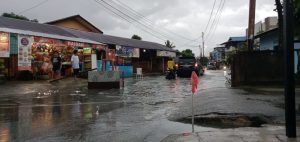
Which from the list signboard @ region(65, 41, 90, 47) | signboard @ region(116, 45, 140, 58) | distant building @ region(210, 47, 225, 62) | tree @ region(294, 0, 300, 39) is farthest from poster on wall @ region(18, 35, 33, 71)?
distant building @ region(210, 47, 225, 62)

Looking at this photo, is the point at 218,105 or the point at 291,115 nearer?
the point at 291,115

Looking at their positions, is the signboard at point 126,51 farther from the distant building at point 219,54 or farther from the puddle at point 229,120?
the distant building at point 219,54

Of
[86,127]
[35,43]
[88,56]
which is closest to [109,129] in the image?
[86,127]

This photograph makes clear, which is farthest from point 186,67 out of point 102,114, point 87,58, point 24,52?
point 102,114

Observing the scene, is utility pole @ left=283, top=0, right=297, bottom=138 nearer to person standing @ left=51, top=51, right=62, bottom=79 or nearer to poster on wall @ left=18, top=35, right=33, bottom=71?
poster on wall @ left=18, top=35, right=33, bottom=71

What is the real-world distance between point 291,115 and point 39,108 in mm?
8287

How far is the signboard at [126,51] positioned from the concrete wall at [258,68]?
22.9 metres

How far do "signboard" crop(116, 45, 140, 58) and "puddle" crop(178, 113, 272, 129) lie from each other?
105 feet

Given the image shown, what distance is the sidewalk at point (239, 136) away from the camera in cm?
826

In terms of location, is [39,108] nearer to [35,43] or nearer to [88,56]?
[35,43]

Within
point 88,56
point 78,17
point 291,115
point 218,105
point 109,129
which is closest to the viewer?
point 291,115

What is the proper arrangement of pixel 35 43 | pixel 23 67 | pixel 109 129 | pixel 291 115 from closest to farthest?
pixel 291 115
pixel 109 129
pixel 23 67
pixel 35 43

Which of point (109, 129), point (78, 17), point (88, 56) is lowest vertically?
point (109, 129)

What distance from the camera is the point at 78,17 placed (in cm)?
5816
